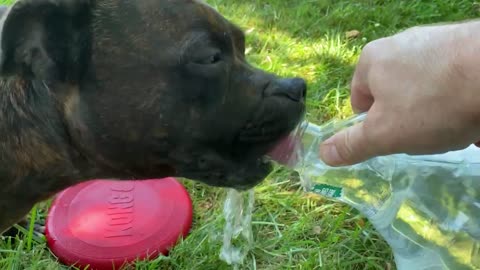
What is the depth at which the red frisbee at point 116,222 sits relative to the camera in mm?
3270

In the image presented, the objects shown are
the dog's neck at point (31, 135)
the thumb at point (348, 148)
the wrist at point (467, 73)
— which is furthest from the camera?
the dog's neck at point (31, 135)

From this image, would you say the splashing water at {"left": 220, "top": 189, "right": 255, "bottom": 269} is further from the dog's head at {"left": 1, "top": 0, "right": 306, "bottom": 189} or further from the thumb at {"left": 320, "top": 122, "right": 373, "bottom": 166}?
Result: the thumb at {"left": 320, "top": 122, "right": 373, "bottom": 166}

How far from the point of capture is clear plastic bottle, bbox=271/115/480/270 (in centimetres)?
308

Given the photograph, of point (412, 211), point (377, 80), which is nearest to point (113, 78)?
point (377, 80)

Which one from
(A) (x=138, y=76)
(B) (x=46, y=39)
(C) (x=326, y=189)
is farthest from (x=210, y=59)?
(C) (x=326, y=189)

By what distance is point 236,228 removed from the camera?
125 inches

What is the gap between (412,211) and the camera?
317 cm

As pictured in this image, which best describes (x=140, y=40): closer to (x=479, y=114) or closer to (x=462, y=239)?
(x=479, y=114)

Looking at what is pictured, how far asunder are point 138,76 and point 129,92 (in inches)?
2.2

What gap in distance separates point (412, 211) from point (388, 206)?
0.10 m

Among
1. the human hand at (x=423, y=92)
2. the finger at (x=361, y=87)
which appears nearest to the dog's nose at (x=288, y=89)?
the finger at (x=361, y=87)

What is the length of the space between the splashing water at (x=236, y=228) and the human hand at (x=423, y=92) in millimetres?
1072

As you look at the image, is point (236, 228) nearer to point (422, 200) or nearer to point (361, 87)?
point (422, 200)

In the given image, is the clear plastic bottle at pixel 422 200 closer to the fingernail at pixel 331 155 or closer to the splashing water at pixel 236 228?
the splashing water at pixel 236 228
